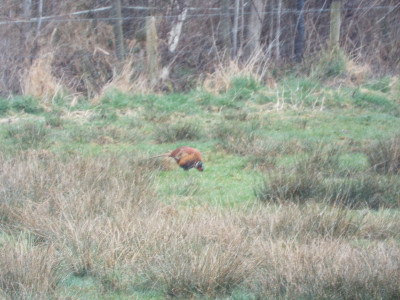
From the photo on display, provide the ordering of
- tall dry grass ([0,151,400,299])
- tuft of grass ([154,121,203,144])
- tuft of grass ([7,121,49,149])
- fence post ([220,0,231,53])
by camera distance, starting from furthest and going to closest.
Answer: fence post ([220,0,231,53]) → tuft of grass ([154,121,203,144]) → tuft of grass ([7,121,49,149]) → tall dry grass ([0,151,400,299])

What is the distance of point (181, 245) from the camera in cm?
384

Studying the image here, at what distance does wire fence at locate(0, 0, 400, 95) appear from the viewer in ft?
41.6

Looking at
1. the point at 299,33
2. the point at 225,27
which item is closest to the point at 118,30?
the point at 225,27

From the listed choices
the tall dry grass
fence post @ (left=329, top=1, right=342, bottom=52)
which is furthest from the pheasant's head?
fence post @ (left=329, top=1, right=342, bottom=52)

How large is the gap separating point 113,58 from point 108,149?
18.8 ft

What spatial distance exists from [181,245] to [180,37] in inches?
443

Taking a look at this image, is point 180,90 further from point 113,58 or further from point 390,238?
point 390,238

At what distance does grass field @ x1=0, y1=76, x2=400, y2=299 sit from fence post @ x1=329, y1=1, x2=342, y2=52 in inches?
121

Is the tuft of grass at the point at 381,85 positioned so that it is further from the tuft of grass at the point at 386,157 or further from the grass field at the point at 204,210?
the tuft of grass at the point at 386,157

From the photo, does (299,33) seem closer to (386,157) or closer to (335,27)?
(335,27)

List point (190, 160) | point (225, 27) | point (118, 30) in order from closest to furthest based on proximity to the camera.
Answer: point (190, 160) < point (225, 27) < point (118, 30)

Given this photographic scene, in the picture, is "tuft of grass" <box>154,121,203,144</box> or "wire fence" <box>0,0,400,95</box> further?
"wire fence" <box>0,0,400,95</box>

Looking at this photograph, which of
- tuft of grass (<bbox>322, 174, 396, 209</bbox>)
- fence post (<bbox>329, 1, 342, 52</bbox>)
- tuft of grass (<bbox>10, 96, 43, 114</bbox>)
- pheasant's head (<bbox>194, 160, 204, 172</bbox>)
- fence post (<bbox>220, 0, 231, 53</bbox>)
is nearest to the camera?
tuft of grass (<bbox>322, 174, 396, 209</bbox>)

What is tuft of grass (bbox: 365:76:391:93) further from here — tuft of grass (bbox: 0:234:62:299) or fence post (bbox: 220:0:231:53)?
tuft of grass (bbox: 0:234:62:299)
